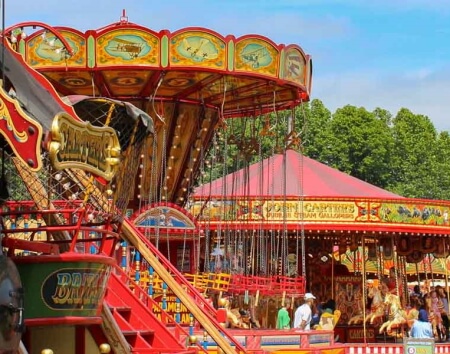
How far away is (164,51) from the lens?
21688 millimetres

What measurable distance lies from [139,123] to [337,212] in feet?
60.2

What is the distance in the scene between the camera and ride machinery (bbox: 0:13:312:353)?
976 centimetres

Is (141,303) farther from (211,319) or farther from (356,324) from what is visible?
(356,324)

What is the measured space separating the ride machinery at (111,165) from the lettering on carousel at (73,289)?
1cm

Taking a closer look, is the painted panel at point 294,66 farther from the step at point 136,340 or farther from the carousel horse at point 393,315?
the step at point 136,340

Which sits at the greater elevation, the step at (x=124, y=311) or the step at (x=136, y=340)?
the step at (x=124, y=311)

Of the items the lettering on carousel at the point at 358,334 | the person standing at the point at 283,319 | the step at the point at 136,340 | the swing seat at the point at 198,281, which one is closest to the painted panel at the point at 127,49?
the swing seat at the point at 198,281

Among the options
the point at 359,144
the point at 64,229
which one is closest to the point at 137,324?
the point at 64,229

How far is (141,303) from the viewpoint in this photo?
42.6 ft

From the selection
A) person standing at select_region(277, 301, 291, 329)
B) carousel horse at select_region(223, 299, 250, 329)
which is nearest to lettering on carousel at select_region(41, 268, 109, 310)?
carousel horse at select_region(223, 299, 250, 329)

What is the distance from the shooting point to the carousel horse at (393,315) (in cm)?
2778

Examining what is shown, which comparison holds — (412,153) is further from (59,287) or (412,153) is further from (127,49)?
(59,287)

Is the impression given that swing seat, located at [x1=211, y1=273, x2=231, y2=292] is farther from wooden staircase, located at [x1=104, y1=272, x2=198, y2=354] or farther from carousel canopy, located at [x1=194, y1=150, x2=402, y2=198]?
carousel canopy, located at [x1=194, y1=150, x2=402, y2=198]

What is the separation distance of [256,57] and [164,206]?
139 inches
